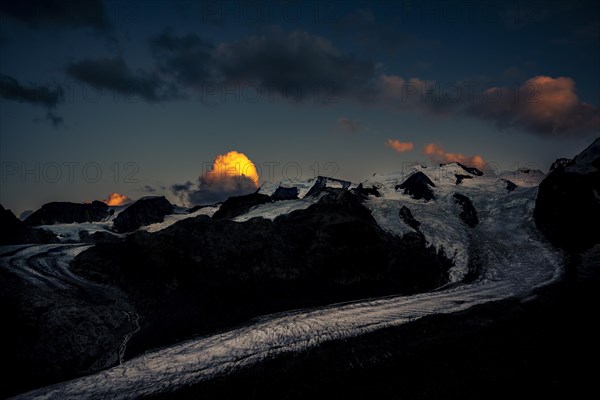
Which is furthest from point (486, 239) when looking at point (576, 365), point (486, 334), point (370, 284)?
point (576, 365)

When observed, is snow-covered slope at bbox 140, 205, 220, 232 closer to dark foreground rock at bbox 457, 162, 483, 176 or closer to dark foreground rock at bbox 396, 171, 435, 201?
dark foreground rock at bbox 396, 171, 435, 201

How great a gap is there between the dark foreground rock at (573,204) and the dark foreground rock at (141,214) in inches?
3679

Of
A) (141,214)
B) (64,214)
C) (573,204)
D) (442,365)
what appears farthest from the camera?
(64,214)

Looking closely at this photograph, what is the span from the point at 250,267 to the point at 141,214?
7994 centimetres

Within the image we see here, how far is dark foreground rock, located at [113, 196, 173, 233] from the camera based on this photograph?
317 feet

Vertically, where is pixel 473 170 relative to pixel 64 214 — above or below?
below

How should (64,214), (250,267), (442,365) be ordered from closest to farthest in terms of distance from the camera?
(442,365) → (250,267) → (64,214)

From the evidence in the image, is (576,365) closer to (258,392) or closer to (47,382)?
(258,392)

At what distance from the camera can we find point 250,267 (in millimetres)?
32812

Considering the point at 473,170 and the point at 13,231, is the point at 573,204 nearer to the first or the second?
the point at 473,170

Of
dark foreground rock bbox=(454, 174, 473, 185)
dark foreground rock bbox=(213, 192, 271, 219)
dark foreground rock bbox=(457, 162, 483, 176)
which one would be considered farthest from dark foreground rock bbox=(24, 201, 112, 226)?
dark foreground rock bbox=(457, 162, 483, 176)

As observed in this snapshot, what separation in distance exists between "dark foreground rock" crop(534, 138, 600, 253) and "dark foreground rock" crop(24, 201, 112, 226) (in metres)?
129

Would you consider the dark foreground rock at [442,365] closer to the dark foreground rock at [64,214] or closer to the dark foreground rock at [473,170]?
the dark foreground rock at [473,170]

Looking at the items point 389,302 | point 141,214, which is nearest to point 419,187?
point 389,302
